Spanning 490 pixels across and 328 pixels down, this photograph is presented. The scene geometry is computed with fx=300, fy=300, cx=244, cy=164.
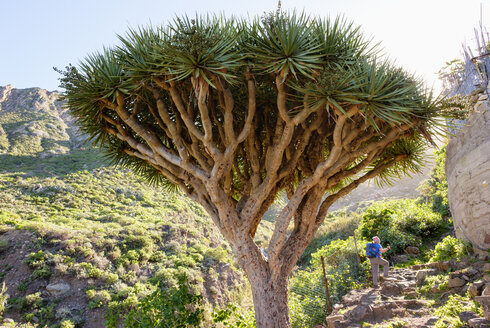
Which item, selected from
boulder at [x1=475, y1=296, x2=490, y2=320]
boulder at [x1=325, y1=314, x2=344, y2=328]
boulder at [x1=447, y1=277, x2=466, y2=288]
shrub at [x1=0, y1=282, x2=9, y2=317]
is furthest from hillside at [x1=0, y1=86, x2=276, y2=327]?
boulder at [x1=447, y1=277, x2=466, y2=288]

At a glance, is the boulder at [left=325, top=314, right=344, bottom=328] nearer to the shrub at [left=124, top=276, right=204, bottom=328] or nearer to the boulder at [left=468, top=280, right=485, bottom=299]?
the boulder at [left=468, top=280, right=485, bottom=299]

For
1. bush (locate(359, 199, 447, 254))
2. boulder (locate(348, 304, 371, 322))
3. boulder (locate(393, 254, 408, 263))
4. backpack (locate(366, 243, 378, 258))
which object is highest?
bush (locate(359, 199, 447, 254))

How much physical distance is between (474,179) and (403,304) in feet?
9.62

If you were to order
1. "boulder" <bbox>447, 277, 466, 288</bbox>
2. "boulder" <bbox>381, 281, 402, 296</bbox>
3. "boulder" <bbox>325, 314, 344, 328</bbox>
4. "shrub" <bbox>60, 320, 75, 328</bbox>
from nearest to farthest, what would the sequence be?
"boulder" <bbox>325, 314, 344, 328</bbox>, "boulder" <bbox>447, 277, 466, 288</bbox>, "boulder" <bbox>381, 281, 402, 296</bbox>, "shrub" <bbox>60, 320, 75, 328</bbox>

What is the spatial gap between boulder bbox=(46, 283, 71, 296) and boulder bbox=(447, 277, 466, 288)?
10.9 m

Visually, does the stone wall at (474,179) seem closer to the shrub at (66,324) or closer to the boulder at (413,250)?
the boulder at (413,250)

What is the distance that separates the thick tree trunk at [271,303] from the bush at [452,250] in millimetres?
4195

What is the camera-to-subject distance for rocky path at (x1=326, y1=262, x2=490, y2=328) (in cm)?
436

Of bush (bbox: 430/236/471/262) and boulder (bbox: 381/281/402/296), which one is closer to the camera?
boulder (bbox: 381/281/402/296)

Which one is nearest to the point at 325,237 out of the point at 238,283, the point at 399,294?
the point at 238,283

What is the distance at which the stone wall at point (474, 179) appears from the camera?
225 inches

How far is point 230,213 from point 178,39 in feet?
8.76

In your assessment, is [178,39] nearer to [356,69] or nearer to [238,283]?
[356,69]

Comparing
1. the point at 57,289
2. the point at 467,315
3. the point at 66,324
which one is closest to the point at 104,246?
the point at 57,289
